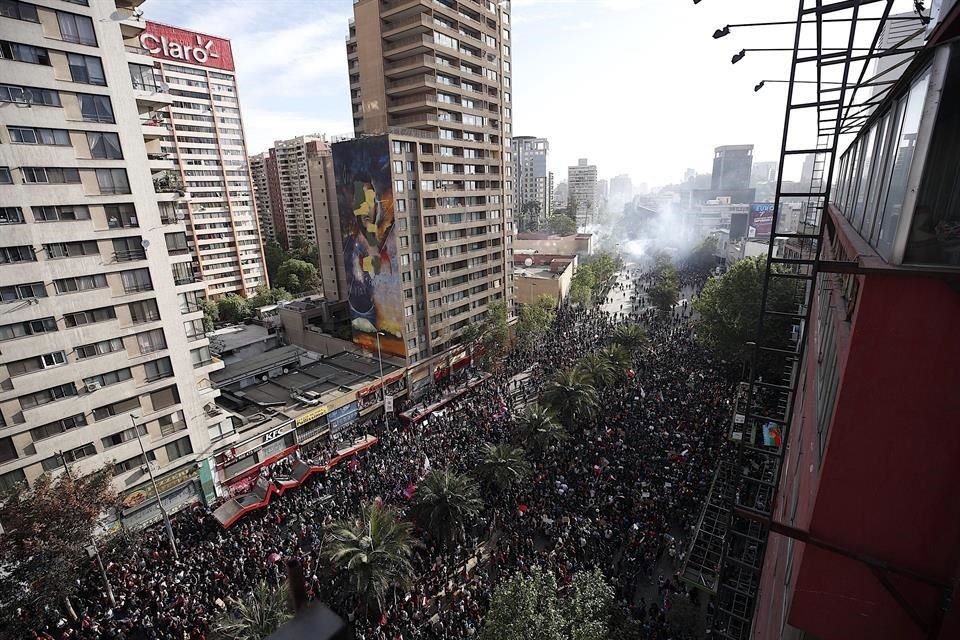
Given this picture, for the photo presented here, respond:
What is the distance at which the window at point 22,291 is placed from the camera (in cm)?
1733

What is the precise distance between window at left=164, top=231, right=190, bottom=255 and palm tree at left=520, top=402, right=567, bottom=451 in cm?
1951

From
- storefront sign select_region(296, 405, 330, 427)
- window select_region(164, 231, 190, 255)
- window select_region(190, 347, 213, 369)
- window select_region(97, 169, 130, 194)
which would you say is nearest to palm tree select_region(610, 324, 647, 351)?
storefront sign select_region(296, 405, 330, 427)

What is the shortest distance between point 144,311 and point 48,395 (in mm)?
4838

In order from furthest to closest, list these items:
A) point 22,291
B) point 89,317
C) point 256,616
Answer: point 89,317, point 22,291, point 256,616

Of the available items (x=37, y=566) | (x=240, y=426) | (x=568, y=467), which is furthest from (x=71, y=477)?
(x=568, y=467)

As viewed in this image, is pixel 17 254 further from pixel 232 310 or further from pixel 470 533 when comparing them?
pixel 232 310

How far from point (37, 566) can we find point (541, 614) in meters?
17.1

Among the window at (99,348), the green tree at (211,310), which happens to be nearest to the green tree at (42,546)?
the window at (99,348)

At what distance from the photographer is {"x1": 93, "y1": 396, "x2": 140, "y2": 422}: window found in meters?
19.8

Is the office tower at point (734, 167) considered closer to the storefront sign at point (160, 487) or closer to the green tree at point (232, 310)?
the green tree at point (232, 310)

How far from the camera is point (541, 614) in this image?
34.4 ft

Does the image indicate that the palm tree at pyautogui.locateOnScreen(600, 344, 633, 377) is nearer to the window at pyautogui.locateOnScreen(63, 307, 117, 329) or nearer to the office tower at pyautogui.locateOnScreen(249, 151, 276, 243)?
the window at pyautogui.locateOnScreen(63, 307, 117, 329)

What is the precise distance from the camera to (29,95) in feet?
56.5

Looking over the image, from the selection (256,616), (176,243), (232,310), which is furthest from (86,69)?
(232,310)
